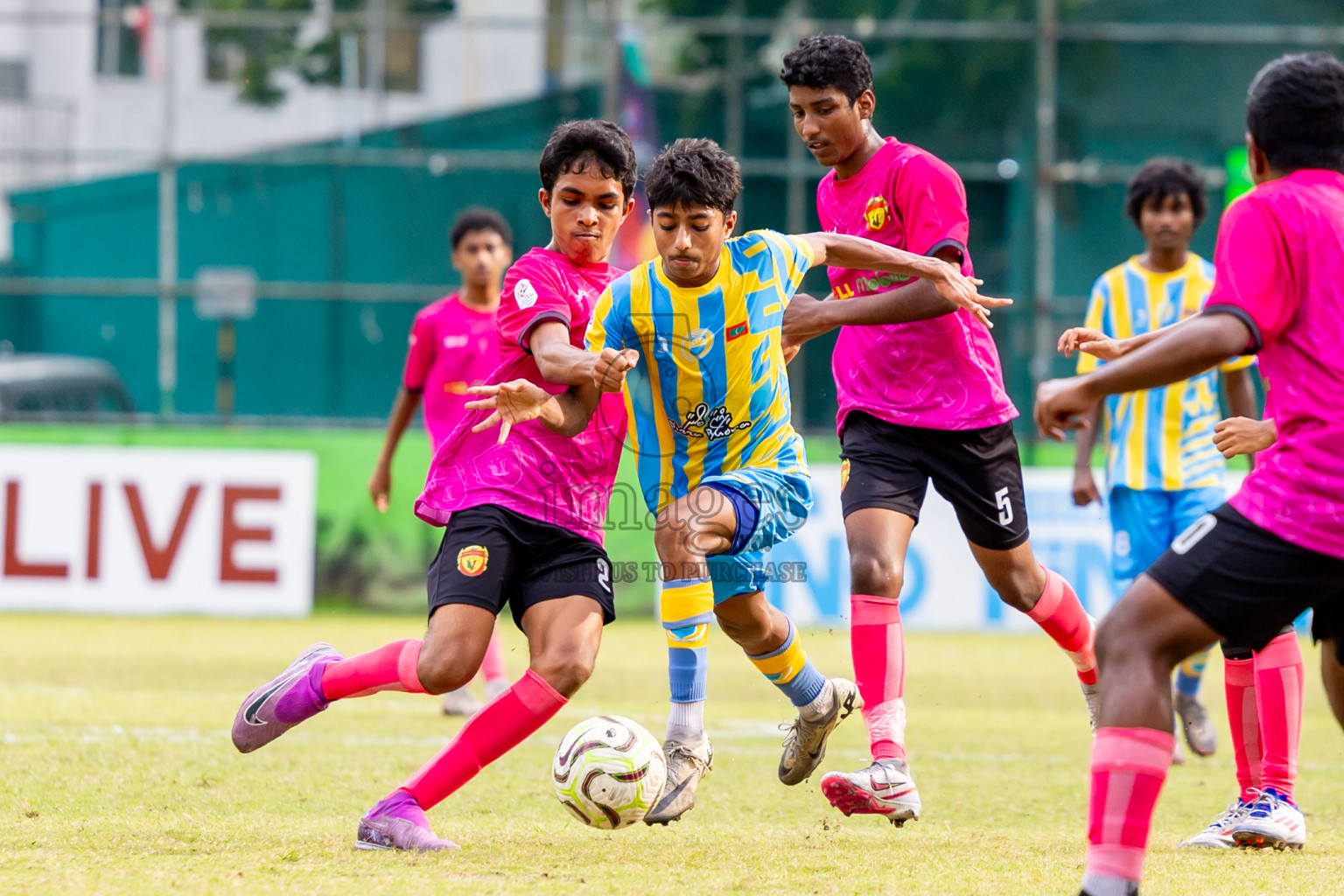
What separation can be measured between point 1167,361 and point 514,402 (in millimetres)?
1789

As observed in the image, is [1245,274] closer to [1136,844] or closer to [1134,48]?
[1136,844]

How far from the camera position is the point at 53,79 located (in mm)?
17578

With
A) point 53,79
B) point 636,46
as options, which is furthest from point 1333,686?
point 53,79

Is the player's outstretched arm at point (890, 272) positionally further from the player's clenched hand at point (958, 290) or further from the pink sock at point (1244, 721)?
the pink sock at point (1244, 721)

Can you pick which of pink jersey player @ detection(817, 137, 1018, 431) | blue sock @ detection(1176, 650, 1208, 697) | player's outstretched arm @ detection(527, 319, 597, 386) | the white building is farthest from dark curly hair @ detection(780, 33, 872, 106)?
the white building

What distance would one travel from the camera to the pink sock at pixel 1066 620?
18.4 feet

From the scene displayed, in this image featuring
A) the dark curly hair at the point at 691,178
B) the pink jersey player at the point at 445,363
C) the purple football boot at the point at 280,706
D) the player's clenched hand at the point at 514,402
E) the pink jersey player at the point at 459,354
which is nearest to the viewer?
the player's clenched hand at the point at 514,402

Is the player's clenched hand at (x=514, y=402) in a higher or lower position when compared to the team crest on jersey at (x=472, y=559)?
higher

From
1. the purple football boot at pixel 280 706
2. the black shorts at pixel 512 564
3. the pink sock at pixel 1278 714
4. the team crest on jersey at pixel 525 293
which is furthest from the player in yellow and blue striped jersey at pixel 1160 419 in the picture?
the purple football boot at pixel 280 706

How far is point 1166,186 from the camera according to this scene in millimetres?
7062

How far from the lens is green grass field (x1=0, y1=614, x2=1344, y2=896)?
4.13 meters

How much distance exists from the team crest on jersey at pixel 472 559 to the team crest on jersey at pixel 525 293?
2.39 feet

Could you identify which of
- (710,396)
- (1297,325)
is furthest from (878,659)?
(1297,325)

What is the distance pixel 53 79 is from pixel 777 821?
1516cm
